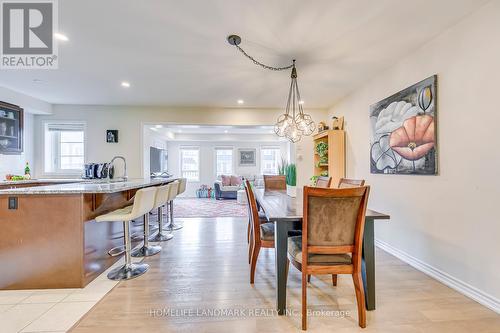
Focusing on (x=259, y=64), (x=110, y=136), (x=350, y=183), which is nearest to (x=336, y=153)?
(x=350, y=183)

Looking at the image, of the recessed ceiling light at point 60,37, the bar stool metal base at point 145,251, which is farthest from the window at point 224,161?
the recessed ceiling light at point 60,37

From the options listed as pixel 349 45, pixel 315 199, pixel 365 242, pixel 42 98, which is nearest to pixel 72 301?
pixel 315 199

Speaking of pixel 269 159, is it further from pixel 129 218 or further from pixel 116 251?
pixel 129 218

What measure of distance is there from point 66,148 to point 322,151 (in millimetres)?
5540

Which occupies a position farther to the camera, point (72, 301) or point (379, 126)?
point (379, 126)

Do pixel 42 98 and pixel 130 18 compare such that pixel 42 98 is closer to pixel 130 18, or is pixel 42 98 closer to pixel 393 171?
pixel 130 18

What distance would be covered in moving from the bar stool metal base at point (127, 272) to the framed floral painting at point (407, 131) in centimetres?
328

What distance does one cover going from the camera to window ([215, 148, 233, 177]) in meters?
8.51

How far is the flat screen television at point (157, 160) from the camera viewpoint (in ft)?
20.1

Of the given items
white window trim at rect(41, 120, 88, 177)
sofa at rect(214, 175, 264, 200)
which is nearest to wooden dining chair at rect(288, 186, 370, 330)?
white window trim at rect(41, 120, 88, 177)

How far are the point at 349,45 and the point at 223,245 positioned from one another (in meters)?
3.03

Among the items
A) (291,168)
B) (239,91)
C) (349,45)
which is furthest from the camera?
(239,91)

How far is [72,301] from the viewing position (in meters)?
1.89

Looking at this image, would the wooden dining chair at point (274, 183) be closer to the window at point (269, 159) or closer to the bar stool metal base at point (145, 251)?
the bar stool metal base at point (145, 251)
